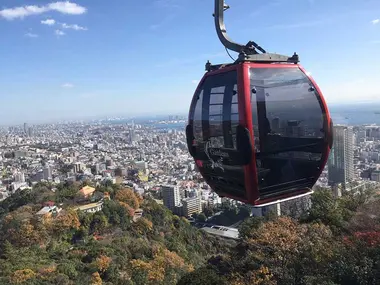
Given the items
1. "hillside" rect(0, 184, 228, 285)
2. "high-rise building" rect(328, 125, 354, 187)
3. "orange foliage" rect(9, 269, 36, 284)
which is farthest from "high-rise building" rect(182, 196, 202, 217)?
"orange foliage" rect(9, 269, 36, 284)

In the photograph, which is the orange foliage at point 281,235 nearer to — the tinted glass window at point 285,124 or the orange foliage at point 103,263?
the orange foliage at point 103,263

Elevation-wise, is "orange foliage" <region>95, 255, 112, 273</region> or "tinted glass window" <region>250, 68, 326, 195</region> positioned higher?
"tinted glass window" <region>250, 68, 326, 195</region>

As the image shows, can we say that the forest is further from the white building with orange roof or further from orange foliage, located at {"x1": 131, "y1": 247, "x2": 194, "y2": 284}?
the white building with orange roof

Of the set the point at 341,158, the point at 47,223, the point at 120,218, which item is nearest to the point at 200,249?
the point at 120,218

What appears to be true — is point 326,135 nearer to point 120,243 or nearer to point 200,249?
point 120,243

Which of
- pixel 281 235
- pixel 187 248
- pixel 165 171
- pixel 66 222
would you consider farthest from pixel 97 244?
pixel 165 171

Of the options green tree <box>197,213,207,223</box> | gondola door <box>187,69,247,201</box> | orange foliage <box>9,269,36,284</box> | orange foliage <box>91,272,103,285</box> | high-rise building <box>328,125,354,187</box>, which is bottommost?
green tree <box>197,213,207,223</box>
